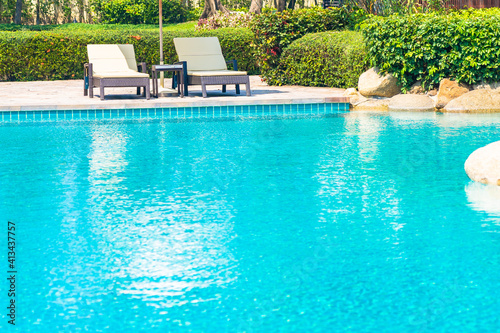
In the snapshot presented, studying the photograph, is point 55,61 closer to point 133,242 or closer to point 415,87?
point 415,87

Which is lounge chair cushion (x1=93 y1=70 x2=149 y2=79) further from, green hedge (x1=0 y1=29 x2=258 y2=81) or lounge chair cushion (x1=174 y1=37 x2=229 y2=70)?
green hedge (x1=0 y1=29 x2=258 y2=81)

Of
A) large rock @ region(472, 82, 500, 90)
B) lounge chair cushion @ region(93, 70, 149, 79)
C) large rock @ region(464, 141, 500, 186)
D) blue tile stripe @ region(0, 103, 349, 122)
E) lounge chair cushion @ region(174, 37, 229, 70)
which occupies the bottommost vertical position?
large rock @ region(464, 141, 500, 186)

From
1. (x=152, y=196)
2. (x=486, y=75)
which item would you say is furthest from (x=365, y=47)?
(x=152, y=196)

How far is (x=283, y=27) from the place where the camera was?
1484 cm

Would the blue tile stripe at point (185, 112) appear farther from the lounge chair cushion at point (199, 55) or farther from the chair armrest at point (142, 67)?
the lounge chair cushion at point (199, 55)

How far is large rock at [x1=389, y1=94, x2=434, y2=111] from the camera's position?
38.5ft

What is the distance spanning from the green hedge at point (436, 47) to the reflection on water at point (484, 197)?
5.81m

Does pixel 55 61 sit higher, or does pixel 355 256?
pixel 55 61

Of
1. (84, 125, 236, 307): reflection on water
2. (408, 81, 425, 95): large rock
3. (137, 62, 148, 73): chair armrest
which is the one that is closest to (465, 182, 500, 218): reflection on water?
(84, 125, 236, 307): reflection on water

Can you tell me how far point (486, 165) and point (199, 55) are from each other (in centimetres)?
785

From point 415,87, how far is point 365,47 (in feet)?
3.80

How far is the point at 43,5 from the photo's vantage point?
44.1 meters

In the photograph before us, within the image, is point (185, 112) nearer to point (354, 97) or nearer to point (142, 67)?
point (142, 67)

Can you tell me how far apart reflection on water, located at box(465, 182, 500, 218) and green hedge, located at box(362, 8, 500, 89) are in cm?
581
